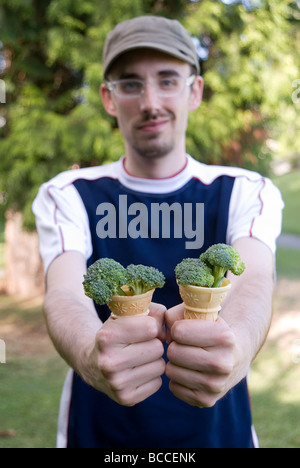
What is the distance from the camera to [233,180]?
2229 millimetres

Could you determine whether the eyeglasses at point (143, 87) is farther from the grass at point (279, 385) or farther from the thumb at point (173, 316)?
the grass at point (279, 385)

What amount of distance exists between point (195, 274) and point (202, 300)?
9 centimetres

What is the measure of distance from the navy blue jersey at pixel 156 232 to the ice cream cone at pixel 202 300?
77 centimetres

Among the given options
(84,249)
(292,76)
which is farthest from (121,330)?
(292,76)

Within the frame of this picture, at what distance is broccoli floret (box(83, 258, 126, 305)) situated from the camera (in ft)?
3.91

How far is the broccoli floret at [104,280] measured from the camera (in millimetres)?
1192

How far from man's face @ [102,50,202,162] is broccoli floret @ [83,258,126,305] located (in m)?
1.21

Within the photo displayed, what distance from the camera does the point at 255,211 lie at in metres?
2.09

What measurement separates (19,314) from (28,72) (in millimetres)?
3997

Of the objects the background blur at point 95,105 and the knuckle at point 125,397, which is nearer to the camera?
the knuckle at point 125,397

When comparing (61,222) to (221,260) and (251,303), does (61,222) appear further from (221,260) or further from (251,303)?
(221,260)
